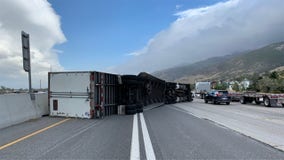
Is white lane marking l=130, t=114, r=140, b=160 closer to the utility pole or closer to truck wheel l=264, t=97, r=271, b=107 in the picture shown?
the utility pole

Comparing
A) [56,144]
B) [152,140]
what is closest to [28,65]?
[56,144]

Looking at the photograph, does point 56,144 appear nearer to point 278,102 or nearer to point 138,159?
point 138,159

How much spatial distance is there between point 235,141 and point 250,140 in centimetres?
57

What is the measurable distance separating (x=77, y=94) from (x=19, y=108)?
311cm

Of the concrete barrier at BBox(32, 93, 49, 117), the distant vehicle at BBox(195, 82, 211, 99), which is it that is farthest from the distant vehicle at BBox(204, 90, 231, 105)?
the concrete barrier at BBox(32, 93, 49, 117)

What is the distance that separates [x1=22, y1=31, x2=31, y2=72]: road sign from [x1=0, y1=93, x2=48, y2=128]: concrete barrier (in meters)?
1.53

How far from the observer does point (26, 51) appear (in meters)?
14.0

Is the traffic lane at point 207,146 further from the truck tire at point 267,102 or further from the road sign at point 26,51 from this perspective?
the truck tire at point 267,102

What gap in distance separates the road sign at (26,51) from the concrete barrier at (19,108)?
5.03 feet

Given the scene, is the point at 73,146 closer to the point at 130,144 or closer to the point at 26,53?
the point at 130,144

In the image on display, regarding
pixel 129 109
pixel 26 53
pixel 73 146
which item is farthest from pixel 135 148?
pixel 129 109

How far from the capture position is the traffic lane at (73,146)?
21.1 ft

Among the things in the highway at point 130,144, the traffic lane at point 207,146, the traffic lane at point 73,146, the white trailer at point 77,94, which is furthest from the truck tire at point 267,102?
the traffic lane at point 73,146

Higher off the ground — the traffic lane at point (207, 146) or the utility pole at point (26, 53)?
the utility pole at point (26, 53)
